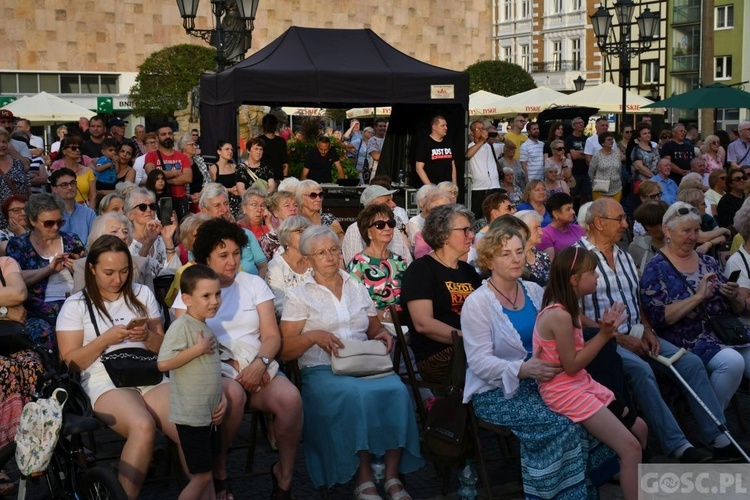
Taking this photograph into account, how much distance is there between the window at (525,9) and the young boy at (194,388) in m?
77.8

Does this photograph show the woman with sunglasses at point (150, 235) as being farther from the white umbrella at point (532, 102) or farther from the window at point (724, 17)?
the window at point (724, 17)

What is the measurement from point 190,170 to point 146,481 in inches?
286

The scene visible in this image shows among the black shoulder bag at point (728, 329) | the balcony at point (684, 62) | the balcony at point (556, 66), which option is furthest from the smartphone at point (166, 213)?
the balcony at point (556, 66)

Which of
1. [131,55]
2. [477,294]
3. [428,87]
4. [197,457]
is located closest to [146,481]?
[197,457]

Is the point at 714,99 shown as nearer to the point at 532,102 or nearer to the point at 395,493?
the point at 532,102

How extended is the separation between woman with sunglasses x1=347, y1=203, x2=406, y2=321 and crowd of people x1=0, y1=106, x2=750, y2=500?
0.01 m

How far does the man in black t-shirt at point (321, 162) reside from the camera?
15172 millimetres

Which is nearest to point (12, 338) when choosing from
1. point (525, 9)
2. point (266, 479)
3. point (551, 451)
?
point (266, 479)

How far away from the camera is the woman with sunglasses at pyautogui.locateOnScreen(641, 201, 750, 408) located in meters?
6.36

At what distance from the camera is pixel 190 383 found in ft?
16.0

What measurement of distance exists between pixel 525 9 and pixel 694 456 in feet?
255

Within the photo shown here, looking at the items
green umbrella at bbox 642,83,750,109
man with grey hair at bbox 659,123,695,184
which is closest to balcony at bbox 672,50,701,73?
green umbrella at bbox 642,83,750,109

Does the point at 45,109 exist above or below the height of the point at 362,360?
above

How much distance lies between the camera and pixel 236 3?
1464cm
